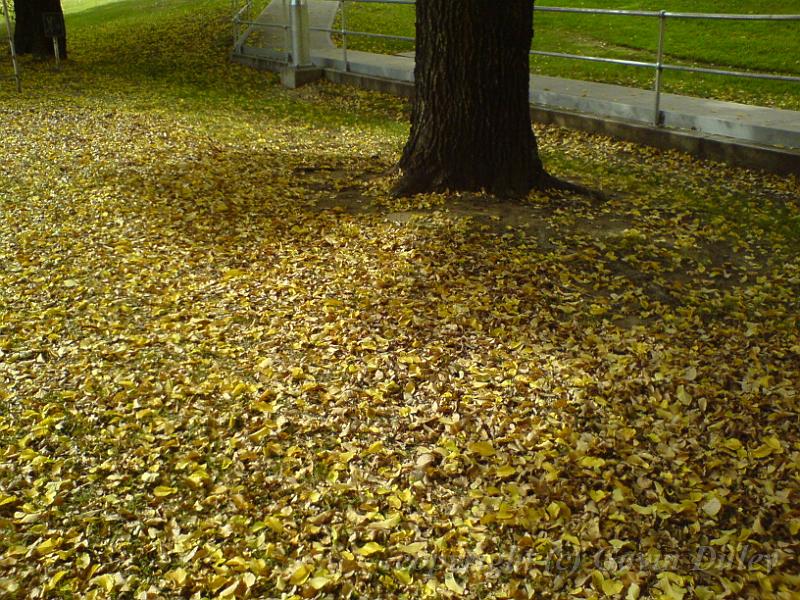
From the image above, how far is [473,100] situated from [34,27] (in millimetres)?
12872

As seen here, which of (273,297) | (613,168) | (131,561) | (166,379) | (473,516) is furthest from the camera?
(613,168)

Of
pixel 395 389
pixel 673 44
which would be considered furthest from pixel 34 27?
pixel 395 389

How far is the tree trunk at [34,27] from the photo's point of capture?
16625 mm

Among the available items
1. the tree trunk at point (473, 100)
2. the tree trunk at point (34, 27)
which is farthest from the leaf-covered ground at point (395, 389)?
the tree trunk at point (34, 27)

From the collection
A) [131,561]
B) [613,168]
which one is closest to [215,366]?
[131,561]

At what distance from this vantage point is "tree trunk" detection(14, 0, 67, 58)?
16625 millimetres

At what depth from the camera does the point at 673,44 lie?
16422 mm

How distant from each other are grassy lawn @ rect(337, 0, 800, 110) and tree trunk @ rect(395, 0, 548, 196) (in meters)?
5.51

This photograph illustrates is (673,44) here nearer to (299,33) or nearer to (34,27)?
(299,33)

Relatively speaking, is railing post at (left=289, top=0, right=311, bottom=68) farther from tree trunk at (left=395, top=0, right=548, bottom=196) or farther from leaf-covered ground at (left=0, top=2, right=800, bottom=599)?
tree trunk at (left=395, top=0, right=548, bottom=196)

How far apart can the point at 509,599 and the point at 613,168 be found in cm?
653

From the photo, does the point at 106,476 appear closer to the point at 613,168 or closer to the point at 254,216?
the point at 254,216

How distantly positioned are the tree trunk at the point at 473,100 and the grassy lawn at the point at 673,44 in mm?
5508

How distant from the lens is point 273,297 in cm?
606
